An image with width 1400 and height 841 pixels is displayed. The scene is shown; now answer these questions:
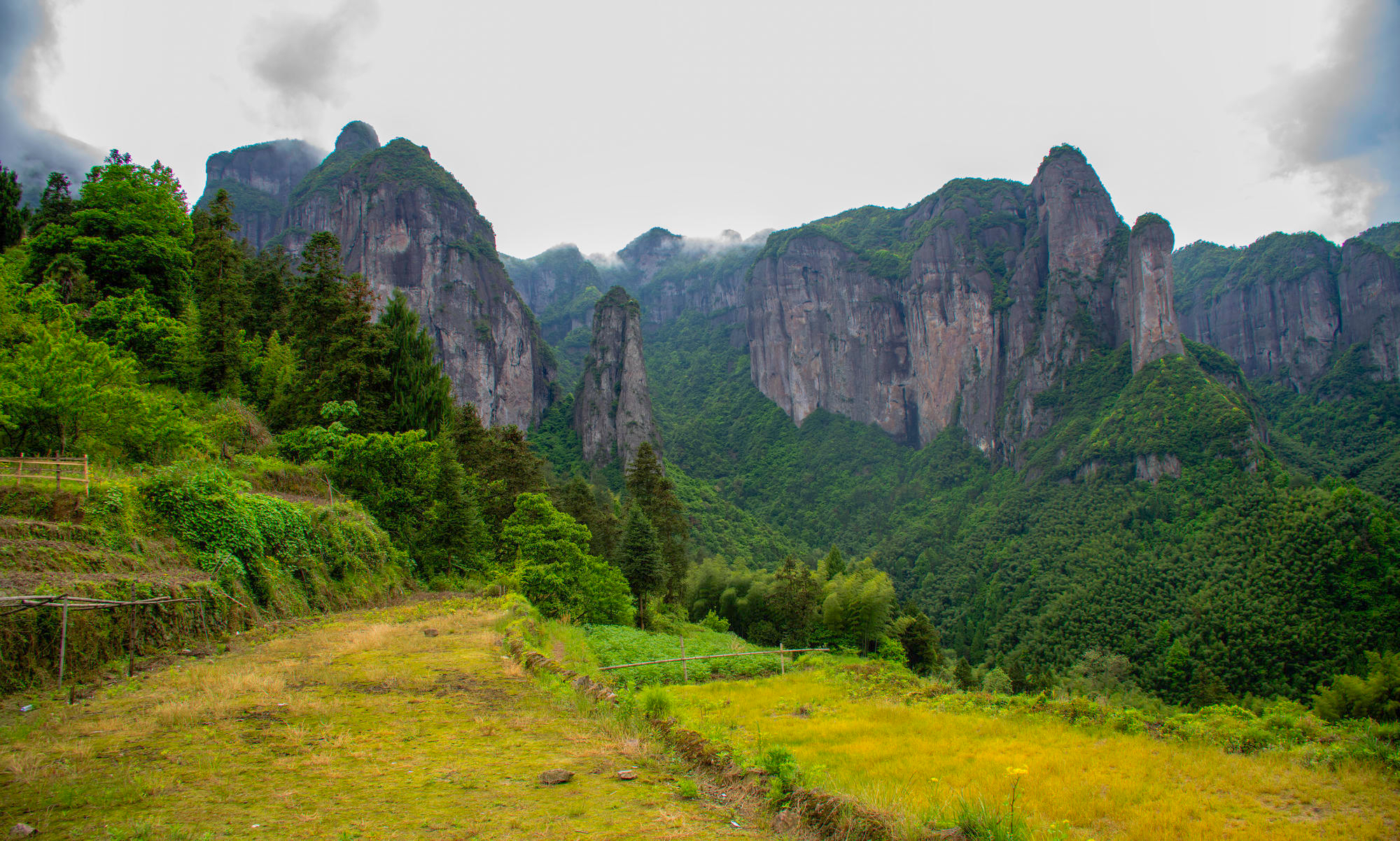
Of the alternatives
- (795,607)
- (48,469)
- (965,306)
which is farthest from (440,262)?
(965,306)

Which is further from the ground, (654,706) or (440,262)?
(440,262)

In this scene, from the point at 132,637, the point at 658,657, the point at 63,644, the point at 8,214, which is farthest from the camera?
the point at 8,214

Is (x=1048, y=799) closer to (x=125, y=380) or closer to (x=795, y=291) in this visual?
(x=125, y=380)

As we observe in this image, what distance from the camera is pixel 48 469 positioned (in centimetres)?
1375

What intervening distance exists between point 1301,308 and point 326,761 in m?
176

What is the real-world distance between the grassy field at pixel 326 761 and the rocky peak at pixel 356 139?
152 meters

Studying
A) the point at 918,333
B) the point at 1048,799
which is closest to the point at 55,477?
the point at 1048,799

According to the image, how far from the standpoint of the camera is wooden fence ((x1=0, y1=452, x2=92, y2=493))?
463 inches

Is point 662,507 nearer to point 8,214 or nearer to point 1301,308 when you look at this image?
point 8,214

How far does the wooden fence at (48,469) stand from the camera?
38.6 ft

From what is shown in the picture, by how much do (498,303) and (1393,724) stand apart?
10804cm

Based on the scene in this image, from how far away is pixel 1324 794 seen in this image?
7547 millimetres

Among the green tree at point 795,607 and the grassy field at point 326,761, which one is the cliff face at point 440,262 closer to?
the green tree at point 795,607

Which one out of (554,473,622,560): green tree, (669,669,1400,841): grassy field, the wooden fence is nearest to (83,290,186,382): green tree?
the wooden fence
